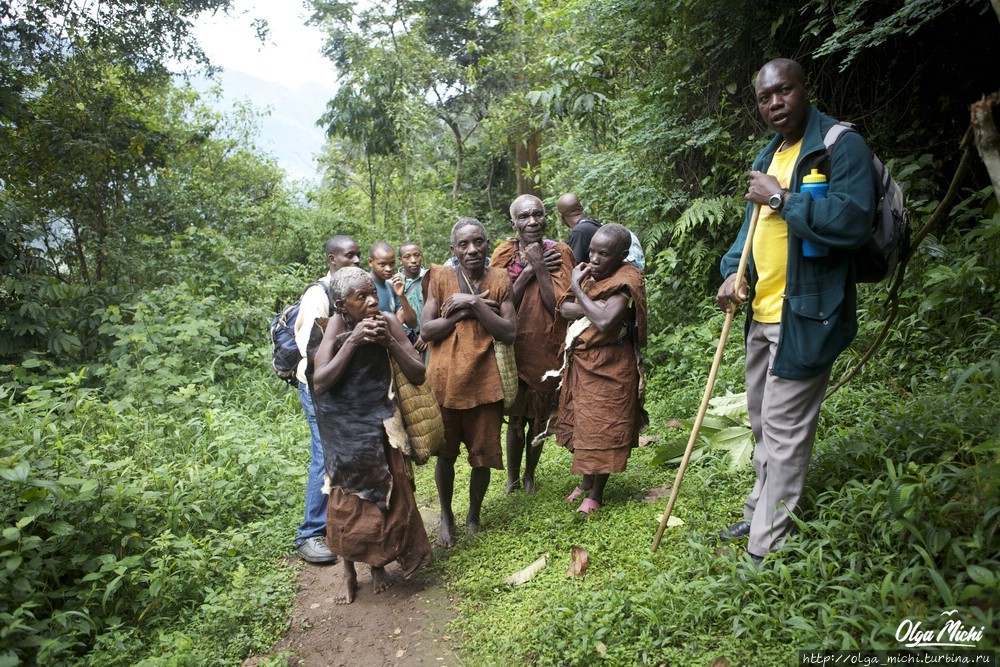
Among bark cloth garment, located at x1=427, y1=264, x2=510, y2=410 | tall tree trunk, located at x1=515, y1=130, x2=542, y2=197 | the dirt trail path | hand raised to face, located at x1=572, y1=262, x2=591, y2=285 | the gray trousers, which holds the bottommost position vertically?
the dirt trail path

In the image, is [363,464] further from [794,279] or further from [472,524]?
[794,279]

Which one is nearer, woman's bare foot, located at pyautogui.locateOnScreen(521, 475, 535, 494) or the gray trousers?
the gray trousers

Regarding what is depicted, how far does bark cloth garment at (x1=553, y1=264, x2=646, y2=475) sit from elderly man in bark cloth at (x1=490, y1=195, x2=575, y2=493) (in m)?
0.46

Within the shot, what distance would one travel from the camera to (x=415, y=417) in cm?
391

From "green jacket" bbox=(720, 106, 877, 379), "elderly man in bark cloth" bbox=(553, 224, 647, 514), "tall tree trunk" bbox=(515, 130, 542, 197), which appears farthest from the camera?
"tall tree trunk" bbox=(515, 130, 542, 197)

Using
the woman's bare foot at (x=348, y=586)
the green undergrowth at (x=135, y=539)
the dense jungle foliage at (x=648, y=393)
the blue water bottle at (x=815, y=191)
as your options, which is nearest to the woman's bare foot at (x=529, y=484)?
the dense jungle foliage at (x=648, y=393)

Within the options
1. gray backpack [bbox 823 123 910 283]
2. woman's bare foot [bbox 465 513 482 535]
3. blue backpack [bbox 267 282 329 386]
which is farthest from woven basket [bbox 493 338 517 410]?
gray backpack [bbox 823 123 910 283]

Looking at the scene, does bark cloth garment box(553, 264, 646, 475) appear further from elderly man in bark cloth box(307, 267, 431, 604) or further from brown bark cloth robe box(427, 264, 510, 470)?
elderly man in bark cloth box(307, 267, 431, 604)

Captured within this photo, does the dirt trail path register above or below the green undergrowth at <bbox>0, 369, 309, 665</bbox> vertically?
below

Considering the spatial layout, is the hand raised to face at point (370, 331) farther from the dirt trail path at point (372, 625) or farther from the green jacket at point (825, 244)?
the green jacket at point (825, 244)

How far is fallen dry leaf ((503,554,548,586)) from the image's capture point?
3.76m

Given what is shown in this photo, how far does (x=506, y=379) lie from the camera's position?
4391 mm

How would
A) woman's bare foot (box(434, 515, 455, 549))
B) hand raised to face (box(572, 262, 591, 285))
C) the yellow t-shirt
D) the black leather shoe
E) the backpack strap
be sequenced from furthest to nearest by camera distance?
woman's bare foot (box(434, 515, 455, 549)) < hand raised to face (box(572, 262, 591, 285)) < the black leather shoe < the yellow t-shirt < the backpack strap

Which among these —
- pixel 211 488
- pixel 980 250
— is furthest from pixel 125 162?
pixel 980 250
